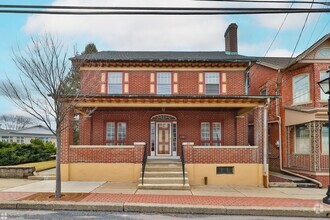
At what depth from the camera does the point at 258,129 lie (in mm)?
14148

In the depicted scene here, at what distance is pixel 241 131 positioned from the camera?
660 inches

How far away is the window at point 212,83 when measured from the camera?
56.1 ft

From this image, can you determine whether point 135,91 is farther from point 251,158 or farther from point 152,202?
point 152,202

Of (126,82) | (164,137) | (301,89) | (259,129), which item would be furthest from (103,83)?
(301,89)

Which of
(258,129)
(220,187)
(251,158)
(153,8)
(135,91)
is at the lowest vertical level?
(220,187)

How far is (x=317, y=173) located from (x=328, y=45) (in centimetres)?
700

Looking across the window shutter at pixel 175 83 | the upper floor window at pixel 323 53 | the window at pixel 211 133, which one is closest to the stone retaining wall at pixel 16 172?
the window shutter at pixel 175 83

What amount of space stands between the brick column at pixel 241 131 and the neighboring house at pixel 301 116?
7.80 feet

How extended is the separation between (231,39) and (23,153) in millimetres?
16575

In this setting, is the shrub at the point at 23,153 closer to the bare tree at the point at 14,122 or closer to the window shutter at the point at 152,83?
the window shutter at the point at 152,83

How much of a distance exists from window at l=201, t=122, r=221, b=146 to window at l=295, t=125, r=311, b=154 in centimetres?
433

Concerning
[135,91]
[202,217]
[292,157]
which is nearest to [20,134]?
[135,91]

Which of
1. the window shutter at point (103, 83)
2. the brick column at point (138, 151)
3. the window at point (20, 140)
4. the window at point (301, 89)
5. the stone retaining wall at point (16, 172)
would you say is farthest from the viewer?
the window at point (20, 140)

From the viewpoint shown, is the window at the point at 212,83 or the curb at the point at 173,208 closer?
the curb at the point at 173,208
